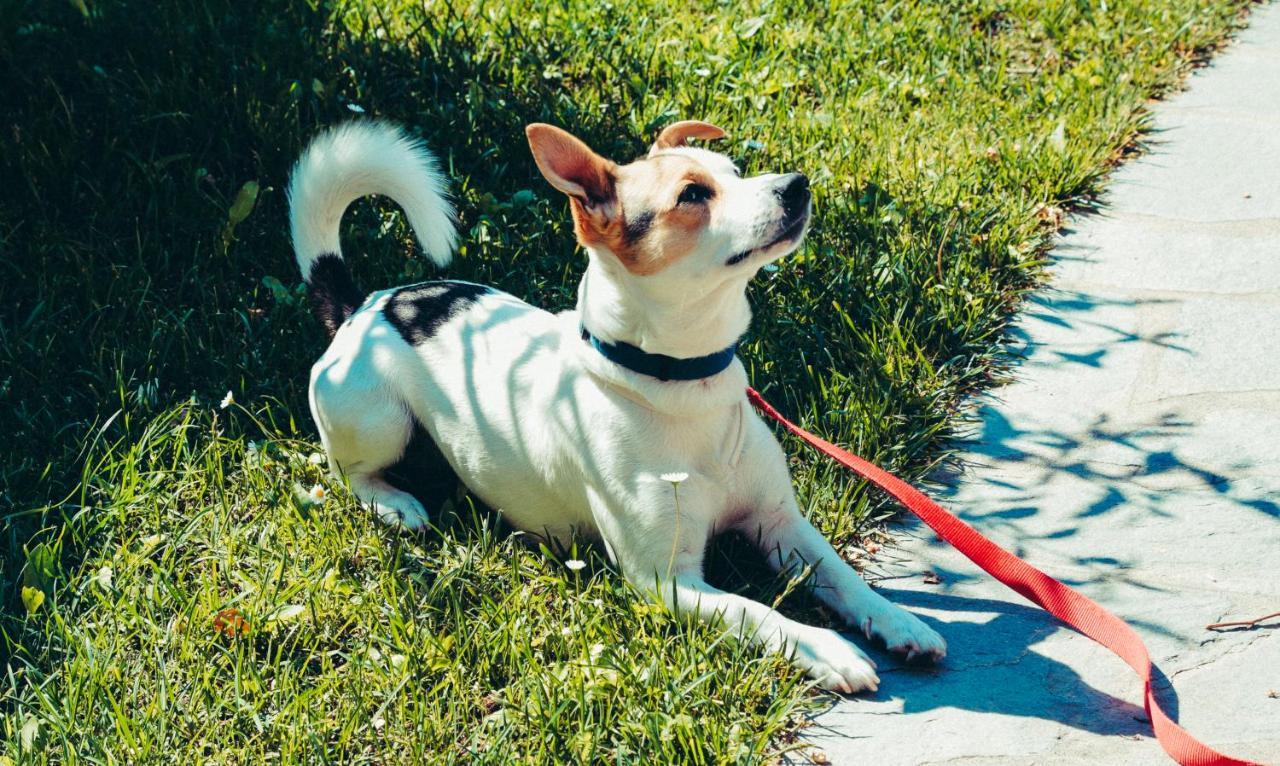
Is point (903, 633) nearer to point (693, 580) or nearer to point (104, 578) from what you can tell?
point (693, 580)

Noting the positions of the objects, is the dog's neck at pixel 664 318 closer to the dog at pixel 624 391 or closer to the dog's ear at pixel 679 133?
the dog at pixel 624 391

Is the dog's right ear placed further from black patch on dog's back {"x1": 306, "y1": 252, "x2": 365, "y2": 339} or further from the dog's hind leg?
black patch on dog's back {"x1": 306, "y1": 252, "x2": 365, "y2": 339}

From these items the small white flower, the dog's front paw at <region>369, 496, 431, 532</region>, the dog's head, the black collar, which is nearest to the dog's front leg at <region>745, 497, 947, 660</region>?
the black collar

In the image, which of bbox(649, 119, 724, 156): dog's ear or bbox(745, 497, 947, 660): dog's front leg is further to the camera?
bbox(649, 119, 724, 156): dog's ear

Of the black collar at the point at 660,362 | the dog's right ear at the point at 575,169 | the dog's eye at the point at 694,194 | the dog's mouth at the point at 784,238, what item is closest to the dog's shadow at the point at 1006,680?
the black collar at the point at 660,362

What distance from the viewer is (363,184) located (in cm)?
368

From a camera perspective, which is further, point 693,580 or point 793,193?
point 693,580

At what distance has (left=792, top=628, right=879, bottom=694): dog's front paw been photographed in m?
2.74

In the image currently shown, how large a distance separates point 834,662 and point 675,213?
1077mm

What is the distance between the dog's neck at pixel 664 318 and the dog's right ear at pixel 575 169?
131 millimetres

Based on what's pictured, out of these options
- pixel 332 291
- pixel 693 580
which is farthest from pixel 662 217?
pixel 332 291

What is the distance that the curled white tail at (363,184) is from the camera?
356 centimetres

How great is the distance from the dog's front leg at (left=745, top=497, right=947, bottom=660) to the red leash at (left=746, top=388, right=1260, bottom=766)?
0.22 m

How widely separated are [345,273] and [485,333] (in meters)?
0.73
